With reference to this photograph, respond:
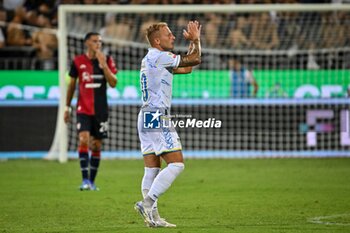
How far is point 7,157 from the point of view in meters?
20.1

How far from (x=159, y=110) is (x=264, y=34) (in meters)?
12.3

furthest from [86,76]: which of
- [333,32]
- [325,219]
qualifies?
[333,32]

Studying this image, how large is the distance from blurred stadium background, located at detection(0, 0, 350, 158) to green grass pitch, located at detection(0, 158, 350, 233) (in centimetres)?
109

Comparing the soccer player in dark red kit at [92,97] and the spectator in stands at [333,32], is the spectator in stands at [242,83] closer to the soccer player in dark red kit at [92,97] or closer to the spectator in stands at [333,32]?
the spectator in stands at [333,32]

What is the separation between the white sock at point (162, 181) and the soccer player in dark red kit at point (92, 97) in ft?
15.5

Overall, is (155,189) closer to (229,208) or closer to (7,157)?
(229,208)

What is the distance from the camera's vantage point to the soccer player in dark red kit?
1390 centimetres

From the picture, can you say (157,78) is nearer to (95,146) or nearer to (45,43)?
(95,146)

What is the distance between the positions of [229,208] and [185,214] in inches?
31.2

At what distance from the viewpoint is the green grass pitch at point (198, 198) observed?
938 centimetres

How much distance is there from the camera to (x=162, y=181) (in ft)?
29.8

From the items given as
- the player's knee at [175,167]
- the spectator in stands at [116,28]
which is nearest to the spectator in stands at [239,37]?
the spectator in stands at [116,28]

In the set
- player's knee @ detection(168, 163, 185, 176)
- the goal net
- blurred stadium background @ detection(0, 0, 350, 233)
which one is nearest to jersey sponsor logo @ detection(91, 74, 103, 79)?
blurred stadium background @ detection(0, 0, 350, 233)

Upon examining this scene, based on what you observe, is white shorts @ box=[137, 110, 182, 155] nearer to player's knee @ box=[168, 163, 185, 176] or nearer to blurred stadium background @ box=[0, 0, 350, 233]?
player's knee @ box=[168, 163, 185, 176]
